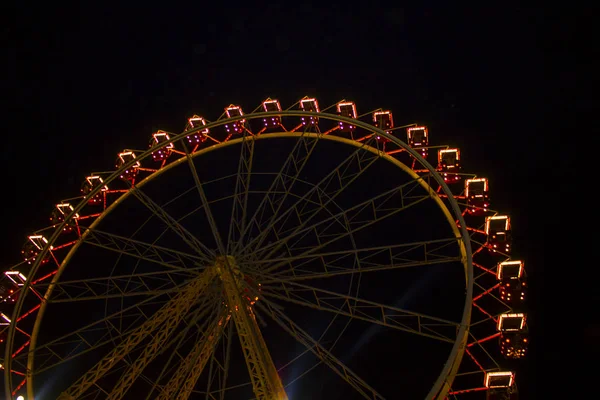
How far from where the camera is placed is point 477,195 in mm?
16875

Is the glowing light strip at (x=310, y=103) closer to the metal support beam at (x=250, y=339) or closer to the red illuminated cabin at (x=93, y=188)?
A: the metal support beam at (x=250, y=339)

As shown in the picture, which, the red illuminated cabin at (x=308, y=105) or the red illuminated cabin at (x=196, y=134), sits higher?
the red illuminated cabin at (x=308, y=105)

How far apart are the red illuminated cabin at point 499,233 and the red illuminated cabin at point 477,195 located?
55 centimetres

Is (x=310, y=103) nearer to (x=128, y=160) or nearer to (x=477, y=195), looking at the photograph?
(x=477, y=195)

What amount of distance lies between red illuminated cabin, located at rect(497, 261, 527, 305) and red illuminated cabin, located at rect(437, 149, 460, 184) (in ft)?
10.2

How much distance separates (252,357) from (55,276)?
7984 mm

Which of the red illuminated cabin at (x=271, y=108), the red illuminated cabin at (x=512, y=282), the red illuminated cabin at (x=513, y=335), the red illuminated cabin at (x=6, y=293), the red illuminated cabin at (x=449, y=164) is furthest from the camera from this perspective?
the red illuminated cabin at (x=271, y=108)

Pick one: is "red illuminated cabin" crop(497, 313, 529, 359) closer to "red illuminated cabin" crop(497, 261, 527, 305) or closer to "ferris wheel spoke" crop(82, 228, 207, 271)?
"red illuminated cabin" crop(497, 261, 527, 305)

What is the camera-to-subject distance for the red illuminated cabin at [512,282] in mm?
15133

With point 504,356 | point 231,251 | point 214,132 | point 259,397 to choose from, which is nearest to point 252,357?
point 259,397

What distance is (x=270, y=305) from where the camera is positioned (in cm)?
1476

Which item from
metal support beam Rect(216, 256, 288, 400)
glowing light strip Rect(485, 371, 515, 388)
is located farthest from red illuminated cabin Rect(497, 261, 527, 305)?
A: metal support beam Rect(216, 256, 288, 400)

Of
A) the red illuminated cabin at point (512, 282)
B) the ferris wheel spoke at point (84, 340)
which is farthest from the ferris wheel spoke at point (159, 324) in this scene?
the red illuminated cabin at point (512, 282)

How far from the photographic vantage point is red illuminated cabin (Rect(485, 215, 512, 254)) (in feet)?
52.2
